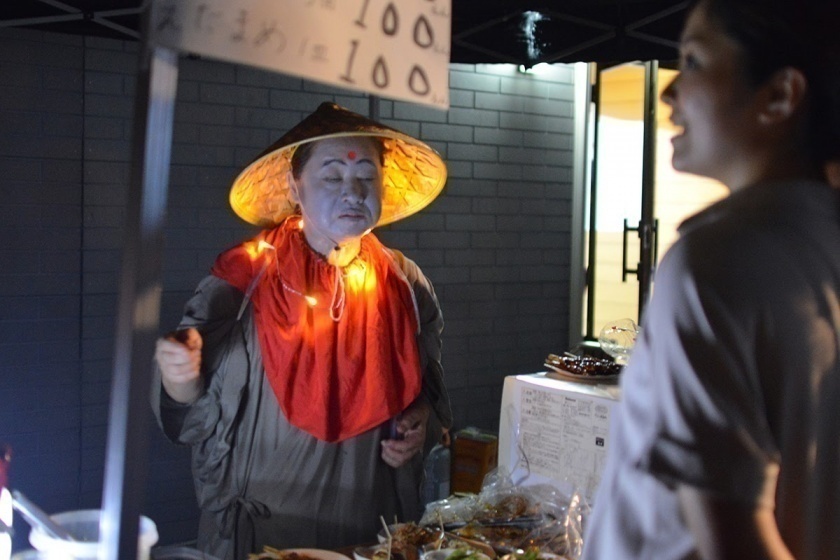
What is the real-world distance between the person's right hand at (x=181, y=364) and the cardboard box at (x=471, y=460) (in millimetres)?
2383

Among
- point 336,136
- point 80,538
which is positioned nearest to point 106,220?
point 336,136

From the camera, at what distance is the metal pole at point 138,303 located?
3.12ft

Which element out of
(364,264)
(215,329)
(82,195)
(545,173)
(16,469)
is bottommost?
(16,469)

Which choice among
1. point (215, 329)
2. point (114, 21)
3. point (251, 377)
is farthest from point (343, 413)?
point (114, 21)

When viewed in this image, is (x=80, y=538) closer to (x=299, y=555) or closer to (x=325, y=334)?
(x=299, y=555)

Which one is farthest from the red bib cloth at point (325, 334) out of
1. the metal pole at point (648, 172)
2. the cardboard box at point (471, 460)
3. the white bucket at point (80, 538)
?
the metal pole at point (648, 172)

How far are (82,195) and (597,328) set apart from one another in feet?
11.7

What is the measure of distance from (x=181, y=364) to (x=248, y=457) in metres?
0.46

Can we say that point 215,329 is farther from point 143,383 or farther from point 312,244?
point 143,383

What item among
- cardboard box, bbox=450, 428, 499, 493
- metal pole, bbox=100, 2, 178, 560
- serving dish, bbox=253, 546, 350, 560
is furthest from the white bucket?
cardboard box, bbox=450, 428, 499, 493

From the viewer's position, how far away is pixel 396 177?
10.2ft

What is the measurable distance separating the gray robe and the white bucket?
3.79ft

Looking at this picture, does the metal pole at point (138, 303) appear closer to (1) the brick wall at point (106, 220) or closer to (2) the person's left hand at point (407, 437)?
(2) the person's left hand at point (407, 437)

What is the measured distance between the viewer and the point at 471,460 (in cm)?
473
